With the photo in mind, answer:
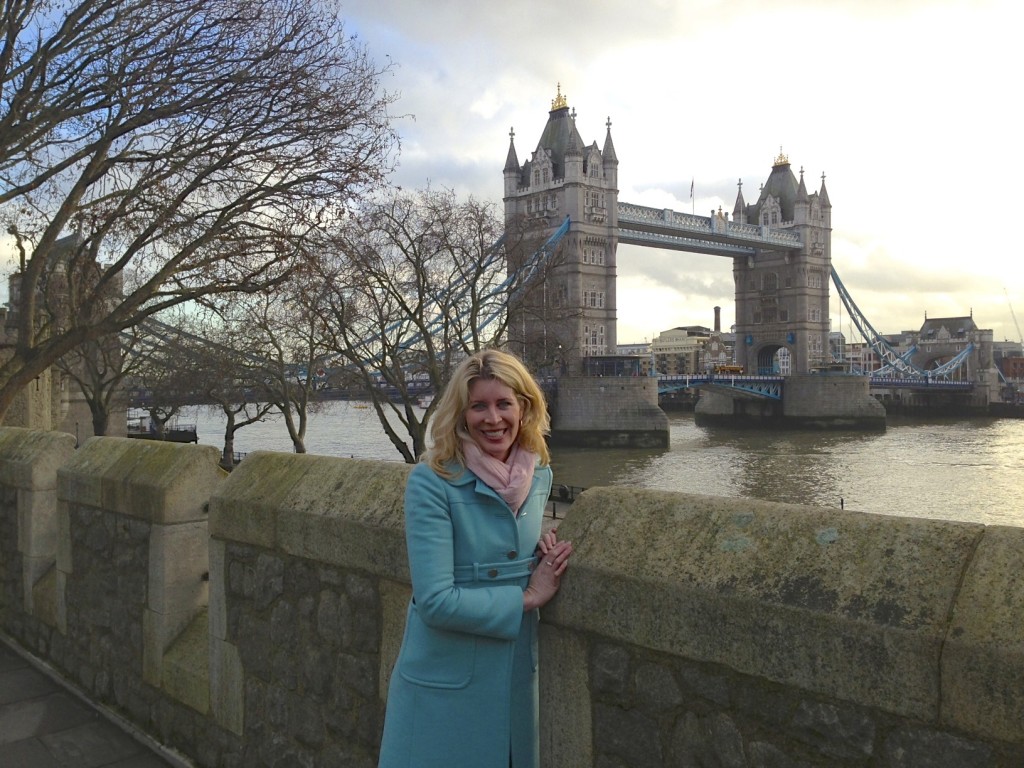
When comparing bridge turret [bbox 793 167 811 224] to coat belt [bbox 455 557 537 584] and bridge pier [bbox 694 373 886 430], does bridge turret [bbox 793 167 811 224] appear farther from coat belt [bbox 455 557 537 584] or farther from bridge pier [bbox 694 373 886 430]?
coat belt [bbox 455 557 537 584]

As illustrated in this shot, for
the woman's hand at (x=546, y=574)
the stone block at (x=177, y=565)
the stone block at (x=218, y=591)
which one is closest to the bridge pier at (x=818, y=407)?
the stone block at (x=177, y=565)

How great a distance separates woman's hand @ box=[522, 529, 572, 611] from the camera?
6.64 ft

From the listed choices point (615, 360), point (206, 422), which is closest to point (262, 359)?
point (615, 360)

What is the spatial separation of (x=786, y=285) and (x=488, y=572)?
95.6 metres

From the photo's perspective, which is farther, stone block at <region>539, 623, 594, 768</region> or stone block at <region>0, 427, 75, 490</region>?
stone block at <region>0, 427, 75, 490</region>

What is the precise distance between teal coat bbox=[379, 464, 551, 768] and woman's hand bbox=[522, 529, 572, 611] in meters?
0.09

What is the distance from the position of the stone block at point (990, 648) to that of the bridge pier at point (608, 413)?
153 ft

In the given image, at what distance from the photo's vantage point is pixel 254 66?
7328 mm

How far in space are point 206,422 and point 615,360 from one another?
30649 millimetres

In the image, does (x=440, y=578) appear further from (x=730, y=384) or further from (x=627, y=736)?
(x=730, y=384)

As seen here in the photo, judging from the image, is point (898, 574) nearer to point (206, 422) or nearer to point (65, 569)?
point (65, 569)

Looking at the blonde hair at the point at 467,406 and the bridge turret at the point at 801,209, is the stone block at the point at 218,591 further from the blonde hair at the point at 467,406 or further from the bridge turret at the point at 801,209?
the bridge turret at the point at 801,209

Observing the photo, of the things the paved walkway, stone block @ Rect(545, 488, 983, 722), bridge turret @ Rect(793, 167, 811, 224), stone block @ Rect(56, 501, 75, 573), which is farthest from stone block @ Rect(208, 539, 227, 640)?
bridge turret @ Rect(793, 167, 811, 224)

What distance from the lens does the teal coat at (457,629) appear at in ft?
6.01
